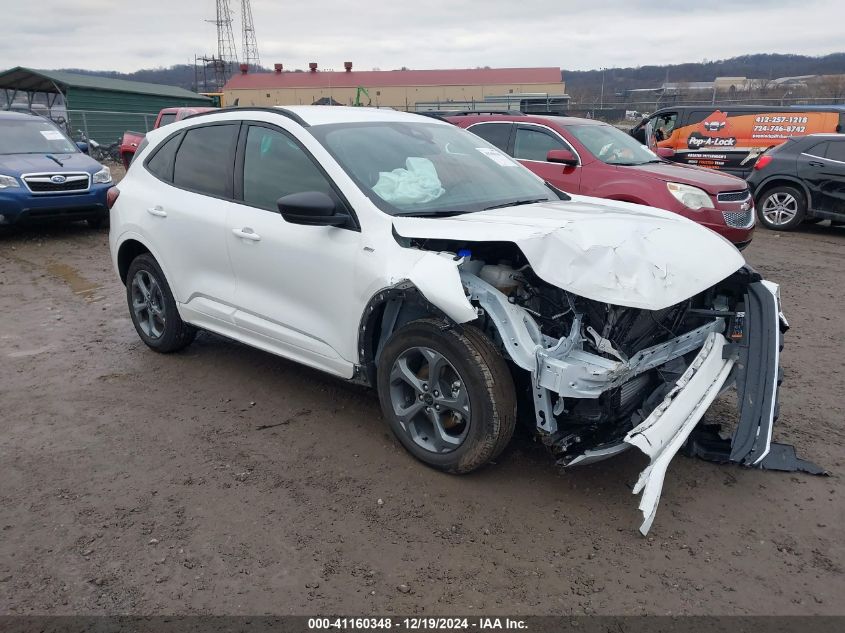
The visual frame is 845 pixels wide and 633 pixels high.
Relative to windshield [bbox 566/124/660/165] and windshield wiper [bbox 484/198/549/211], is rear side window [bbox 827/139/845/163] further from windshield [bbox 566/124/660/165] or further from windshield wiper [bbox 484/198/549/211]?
windshield wiper [bbox 484/198/549/211]

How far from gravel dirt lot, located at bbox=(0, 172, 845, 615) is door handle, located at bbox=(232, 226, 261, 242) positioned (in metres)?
1.09

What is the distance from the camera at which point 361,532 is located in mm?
3041

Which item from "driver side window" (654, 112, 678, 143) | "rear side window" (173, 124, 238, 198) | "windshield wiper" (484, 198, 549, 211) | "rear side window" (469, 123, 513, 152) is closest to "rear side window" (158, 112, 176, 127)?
"rear side window" (469, 123, 513, 152)

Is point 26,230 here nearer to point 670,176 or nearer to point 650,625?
point 670,176

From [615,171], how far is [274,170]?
17.1 feet

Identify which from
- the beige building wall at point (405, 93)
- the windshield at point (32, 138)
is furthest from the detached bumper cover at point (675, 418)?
the beige building wall at point (405, 93)

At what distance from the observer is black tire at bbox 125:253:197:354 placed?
493 centimetres

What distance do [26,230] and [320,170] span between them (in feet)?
29.8

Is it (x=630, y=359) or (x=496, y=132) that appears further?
(x=496, y=132)

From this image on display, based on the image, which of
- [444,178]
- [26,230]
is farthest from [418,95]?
[444,178]

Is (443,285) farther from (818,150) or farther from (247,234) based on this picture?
(818,150)

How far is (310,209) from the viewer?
11.2 ft

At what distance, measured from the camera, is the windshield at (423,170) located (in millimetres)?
3719

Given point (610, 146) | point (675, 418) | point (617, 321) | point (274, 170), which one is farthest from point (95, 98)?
point (675, 418)
